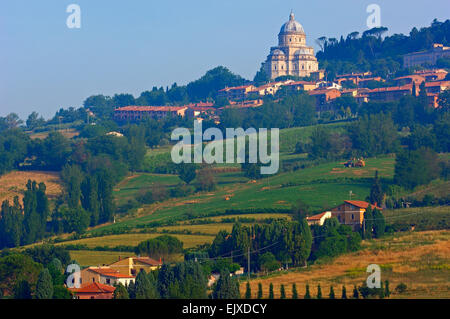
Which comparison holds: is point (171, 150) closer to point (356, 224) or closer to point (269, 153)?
Result: point (269, 153)

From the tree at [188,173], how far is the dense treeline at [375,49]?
64.6 metres

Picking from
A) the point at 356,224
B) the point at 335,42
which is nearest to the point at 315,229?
the point at 356,224

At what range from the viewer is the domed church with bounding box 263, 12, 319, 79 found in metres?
151

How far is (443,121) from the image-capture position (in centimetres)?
8844

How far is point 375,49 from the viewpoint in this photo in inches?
6132

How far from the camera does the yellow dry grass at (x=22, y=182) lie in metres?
81.7

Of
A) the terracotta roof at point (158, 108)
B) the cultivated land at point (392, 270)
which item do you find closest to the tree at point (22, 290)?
the cultivated land at point (392, 270)

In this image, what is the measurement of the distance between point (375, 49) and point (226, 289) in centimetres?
12077

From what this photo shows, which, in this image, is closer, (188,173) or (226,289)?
(226,289)

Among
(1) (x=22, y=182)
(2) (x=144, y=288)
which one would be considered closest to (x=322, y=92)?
(1) (x=22, y=182)

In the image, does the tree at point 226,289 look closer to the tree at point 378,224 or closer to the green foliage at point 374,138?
the tree at point 378,224

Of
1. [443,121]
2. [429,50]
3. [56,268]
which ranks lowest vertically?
[56,268]

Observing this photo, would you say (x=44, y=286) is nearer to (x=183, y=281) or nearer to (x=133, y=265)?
(x=183, y=281)
